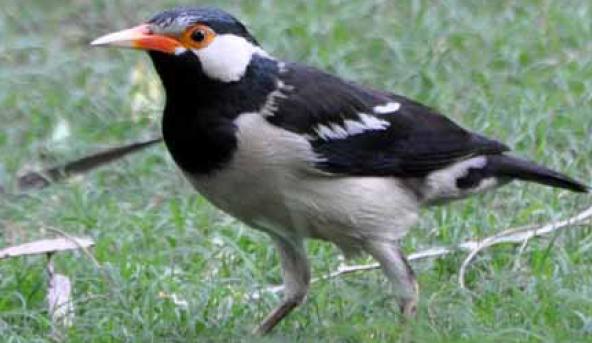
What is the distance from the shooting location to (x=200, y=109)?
23.6ft

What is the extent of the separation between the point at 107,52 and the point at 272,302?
363cm

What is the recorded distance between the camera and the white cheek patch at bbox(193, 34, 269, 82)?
719 cm

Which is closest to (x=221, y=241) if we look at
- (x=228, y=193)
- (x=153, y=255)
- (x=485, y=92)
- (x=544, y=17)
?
(x=153, y=255)

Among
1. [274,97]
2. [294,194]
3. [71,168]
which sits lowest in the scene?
[71,168]

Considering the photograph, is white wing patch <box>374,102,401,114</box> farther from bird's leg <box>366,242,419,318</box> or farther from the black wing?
bird's leg <box>366,242,419,318</box>

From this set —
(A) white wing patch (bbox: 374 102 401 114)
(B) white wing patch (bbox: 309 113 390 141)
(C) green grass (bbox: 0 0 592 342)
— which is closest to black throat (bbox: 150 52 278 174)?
(B) white wing patch (bbox: 309 113 390 141)

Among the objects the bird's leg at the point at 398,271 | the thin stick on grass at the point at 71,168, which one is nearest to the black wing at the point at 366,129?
the bird's leg at the point at 398,271

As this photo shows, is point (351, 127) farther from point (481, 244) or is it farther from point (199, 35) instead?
point (481, 244)

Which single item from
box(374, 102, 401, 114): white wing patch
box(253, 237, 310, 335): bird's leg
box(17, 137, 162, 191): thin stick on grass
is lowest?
box(17, 137, 162, 191): thin stick on grass

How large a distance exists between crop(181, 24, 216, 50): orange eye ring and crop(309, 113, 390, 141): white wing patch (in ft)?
1.88

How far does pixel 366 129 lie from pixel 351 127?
0.07 m

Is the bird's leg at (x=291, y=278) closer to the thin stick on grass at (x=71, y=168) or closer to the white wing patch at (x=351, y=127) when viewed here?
the white wing patch at (x=351, y=127)

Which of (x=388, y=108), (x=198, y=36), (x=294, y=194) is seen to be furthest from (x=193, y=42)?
(x=388, y=108)

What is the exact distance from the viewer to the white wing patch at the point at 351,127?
7.46 metres
